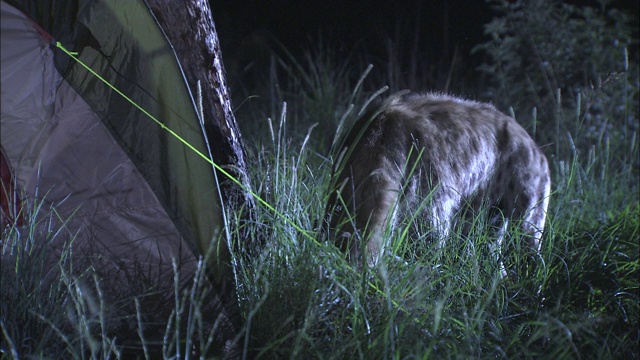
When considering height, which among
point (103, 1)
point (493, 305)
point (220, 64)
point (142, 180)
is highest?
point (103, 1)

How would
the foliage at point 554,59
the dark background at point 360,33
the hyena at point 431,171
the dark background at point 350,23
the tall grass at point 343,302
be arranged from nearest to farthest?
1. the tall grass at point 343,302
2. the hyena at point 431,171
3. the foliage at point 554,59
4. the dark background at point 360,33
5. the dark background at point 350,23

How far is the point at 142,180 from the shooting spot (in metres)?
2.80

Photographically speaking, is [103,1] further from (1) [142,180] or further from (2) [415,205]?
(2) [415,205]

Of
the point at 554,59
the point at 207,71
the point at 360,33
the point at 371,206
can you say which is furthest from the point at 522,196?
the point at 360,33

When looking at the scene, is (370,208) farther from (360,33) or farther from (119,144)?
(360,33)

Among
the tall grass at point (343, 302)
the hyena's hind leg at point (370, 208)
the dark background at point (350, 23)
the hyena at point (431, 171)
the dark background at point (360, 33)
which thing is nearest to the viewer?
the tall grass at point (343, 302)

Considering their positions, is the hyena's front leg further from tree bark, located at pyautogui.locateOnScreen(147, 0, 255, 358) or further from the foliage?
the foliage

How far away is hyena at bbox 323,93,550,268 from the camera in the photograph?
108 inches

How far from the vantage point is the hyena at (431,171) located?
2.74 m

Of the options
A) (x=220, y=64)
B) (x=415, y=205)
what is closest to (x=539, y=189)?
(x=415, y=205)

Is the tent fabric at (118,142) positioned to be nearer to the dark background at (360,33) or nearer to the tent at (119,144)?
the tent at (119,144)

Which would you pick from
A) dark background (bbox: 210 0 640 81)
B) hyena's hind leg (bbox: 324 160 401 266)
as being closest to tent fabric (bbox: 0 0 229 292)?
hyena's hind leg (bbox: 324 160 401 266)

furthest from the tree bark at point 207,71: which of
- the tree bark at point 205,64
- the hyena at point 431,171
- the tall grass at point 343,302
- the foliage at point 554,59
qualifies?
the foliage at point 554,59

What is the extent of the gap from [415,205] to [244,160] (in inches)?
28.0
